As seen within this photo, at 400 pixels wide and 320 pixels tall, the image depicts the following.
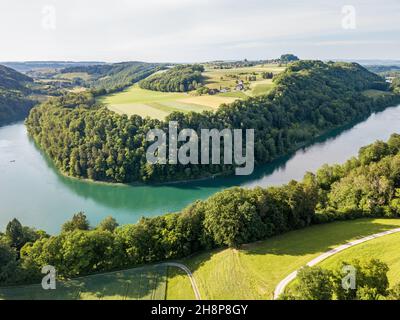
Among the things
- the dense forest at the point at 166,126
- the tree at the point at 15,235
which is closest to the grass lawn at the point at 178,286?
the tree at the point at 15,235

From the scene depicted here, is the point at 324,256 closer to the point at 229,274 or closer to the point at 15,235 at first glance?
the point at 229,274

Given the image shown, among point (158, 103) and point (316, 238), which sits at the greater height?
point (158, 103)

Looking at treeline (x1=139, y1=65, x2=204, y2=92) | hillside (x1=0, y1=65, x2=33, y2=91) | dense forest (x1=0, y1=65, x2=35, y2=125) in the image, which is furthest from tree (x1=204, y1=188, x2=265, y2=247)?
hillside (x1=0, y1=65, x2=33, y2=91)

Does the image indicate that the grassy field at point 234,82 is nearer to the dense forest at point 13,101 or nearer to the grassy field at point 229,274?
the grassy field at point 229,274

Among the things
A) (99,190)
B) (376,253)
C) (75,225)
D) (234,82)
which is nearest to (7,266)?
(75,225)

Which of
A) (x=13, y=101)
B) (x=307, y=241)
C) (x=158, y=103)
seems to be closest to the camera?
(x=307, y=241)

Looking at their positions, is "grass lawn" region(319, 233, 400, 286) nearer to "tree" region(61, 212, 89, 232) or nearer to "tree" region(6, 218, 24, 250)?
"tree" region(61, 212, 89, 232)
